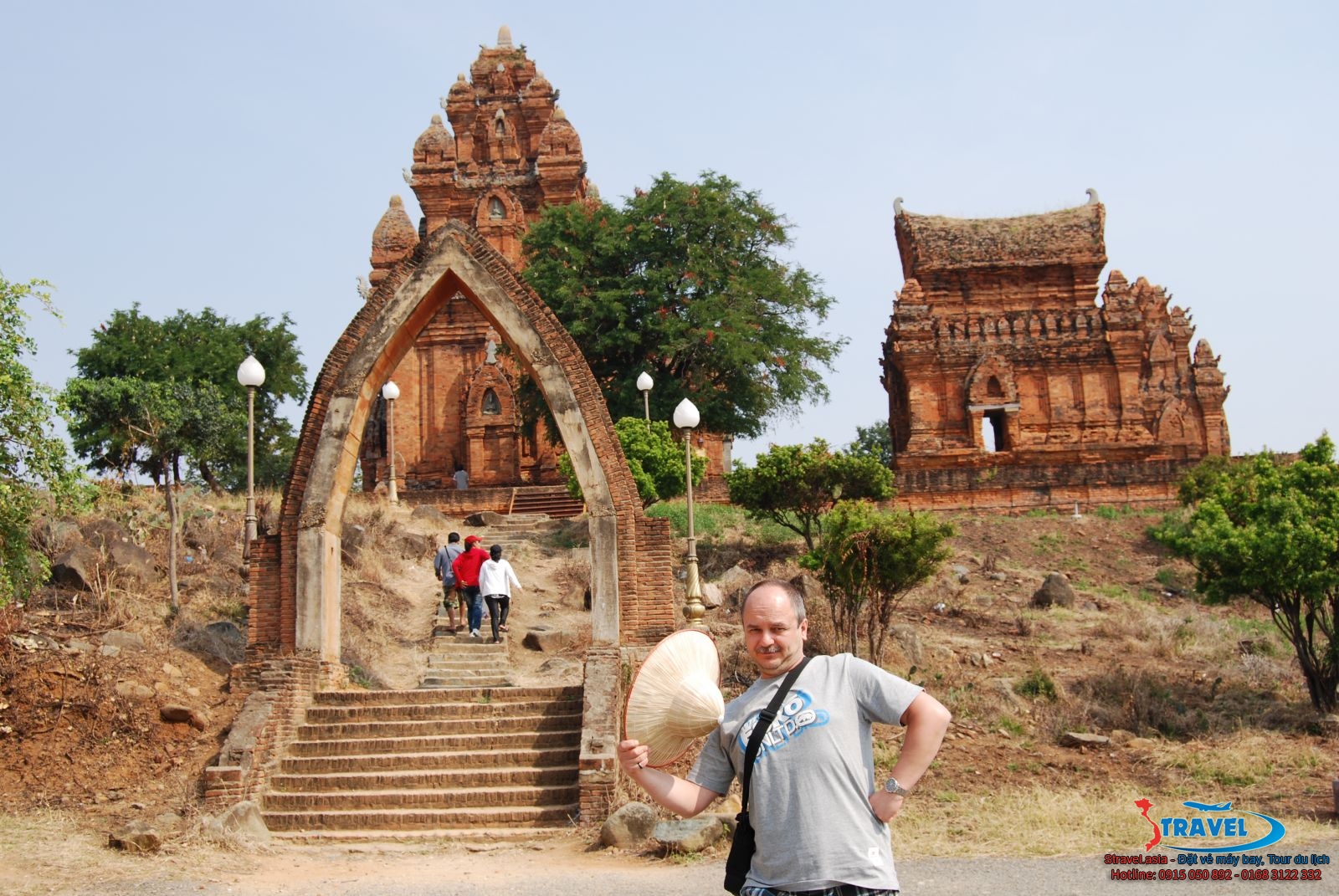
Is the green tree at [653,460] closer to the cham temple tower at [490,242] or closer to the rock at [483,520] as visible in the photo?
the rock at [483,520]

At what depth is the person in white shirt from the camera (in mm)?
15180

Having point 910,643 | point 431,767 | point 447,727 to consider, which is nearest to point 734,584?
point 910,643

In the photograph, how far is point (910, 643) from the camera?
51.7 feet

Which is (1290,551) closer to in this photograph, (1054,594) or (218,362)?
(1054,594)

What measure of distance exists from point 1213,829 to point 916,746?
7.30 m

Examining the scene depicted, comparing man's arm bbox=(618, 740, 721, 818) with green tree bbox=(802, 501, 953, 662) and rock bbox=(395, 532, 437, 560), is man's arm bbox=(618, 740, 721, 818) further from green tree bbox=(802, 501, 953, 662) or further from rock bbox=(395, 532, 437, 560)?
rock bbox=(395, 532, 437, 560)

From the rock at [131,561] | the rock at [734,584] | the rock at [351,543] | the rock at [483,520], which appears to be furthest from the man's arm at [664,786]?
the rock at [483,520]

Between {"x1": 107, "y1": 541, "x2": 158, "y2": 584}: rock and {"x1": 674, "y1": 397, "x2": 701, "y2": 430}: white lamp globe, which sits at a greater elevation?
{"x1": 674, "y1": 397, "x2": 701, "y2": 430}: white lamp globe

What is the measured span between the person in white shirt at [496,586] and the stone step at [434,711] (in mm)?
2767

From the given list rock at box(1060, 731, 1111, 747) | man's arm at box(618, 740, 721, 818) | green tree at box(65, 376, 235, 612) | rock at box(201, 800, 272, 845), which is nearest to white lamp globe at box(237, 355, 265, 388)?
green tree at box(65, 376, 235, 612)

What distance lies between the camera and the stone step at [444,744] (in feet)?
38.8

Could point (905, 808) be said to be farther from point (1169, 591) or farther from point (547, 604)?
point (1169, 591)

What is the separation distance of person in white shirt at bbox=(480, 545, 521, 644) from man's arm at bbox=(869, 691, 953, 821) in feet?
36.8

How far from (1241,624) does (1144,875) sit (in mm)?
11219
